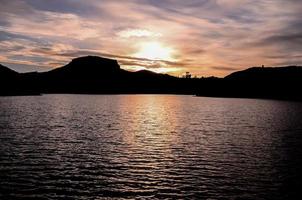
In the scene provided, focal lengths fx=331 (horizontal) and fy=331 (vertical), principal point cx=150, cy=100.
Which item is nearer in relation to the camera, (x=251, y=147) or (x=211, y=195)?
(x=211, y=195)

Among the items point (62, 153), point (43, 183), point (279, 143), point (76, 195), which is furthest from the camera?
point (279, 143)

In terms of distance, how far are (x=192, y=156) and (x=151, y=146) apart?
13762mm

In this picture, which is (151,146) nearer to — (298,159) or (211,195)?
(298,159)

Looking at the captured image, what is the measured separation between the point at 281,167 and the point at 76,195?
103 feet

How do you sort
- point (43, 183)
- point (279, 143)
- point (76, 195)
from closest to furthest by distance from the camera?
point (76, 195) → point (43, 183) → point (279, 143)

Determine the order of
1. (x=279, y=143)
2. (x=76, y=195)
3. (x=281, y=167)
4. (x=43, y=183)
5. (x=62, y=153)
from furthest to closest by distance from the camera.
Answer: (x=279, y=143), (x=62, y=153), (x=281, y=167), (x=43, y=183), (x=76, y=195)

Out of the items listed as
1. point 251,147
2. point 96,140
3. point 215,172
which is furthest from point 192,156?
point 96,140

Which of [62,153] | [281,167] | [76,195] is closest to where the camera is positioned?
[76,195]

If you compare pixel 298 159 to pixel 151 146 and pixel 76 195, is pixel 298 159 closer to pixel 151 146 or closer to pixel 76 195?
pixel 151 146

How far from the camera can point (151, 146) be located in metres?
71.2

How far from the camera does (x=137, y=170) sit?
1929 inches

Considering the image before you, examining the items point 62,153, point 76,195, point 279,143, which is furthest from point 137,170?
point 279,143

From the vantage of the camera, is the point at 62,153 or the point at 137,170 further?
the point at 62,153

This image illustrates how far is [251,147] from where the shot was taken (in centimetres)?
6944
